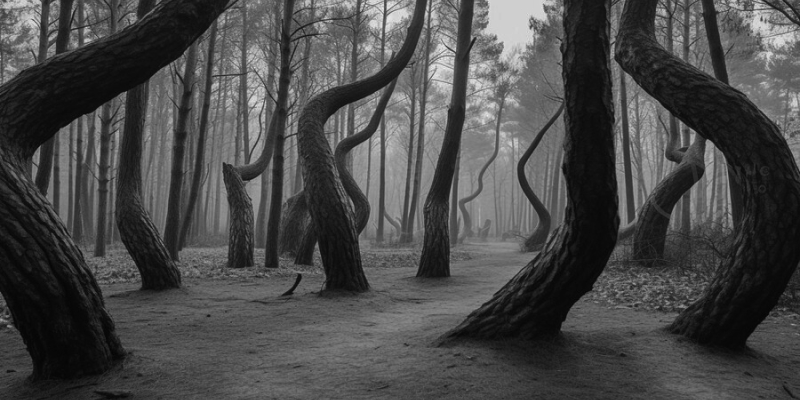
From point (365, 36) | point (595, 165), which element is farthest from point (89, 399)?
point (365, 36)

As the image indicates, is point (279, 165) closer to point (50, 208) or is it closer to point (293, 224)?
point (293, 224)

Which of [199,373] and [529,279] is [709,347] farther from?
[199,373]

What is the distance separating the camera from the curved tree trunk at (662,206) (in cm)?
926

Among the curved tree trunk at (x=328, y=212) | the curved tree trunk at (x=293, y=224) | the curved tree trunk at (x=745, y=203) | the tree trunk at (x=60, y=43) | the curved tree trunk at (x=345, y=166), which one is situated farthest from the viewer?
the curved tree trunk at (x=293, y=224)

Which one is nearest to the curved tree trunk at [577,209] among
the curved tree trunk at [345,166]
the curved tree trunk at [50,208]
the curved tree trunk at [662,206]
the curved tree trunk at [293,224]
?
the curved tree trunk at [50,208]

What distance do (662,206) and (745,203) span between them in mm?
6082

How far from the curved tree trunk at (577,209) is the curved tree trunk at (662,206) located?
21.1 ft

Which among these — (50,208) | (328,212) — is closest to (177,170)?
(328,212)

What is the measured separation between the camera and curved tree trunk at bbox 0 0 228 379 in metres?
2.74

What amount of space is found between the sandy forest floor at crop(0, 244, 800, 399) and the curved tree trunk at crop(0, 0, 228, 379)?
8.4 inches

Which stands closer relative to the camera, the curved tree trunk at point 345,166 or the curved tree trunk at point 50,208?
the curved tree trunk at point 50,208

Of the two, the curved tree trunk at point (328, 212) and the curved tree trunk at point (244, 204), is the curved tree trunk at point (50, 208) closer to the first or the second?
the curved tree trunk at point (328, 212)

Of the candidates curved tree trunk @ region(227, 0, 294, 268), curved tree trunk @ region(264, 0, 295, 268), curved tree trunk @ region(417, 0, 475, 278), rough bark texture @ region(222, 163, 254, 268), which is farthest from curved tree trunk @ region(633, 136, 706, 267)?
rough bark texture @ region(222, 163, 254, 268)

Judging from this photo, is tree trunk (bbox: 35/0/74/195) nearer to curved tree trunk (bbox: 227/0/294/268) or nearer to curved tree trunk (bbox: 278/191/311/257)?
curved tree trunk (bbox: 227/0/294/268)
